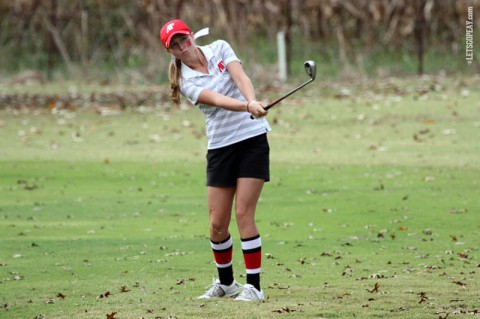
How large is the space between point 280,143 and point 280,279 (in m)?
10.9

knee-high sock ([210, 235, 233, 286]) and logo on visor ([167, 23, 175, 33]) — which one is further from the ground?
logo on visor ([167, 23, 175, 33])

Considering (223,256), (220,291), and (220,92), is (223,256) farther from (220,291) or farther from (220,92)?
(220,92)

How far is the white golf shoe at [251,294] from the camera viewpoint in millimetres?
7637

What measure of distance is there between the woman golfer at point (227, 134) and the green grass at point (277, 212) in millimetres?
580

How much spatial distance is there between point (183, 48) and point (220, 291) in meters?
1.74

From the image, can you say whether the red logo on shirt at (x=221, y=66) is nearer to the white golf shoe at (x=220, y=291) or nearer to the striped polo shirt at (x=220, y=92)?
the striped polo shirt at (x=220, y=92)

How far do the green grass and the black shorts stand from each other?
34.0 inches

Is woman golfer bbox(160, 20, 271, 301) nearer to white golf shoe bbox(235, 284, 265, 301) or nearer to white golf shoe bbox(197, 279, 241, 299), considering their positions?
white golf shoe bbox(235, 284, 265, 301)

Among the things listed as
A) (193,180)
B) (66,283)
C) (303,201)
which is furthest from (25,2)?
(66,283)

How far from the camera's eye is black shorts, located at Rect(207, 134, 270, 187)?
7.66m

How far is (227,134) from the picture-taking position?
7695 mm

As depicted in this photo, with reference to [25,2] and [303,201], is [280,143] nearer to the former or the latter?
[303,201]

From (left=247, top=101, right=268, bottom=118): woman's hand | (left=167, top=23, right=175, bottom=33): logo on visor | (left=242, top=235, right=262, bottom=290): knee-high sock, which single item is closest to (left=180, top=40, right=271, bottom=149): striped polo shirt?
(left=167, top=23, right=175, bottom=33): logo on visor

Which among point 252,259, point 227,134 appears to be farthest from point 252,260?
point 227,134
